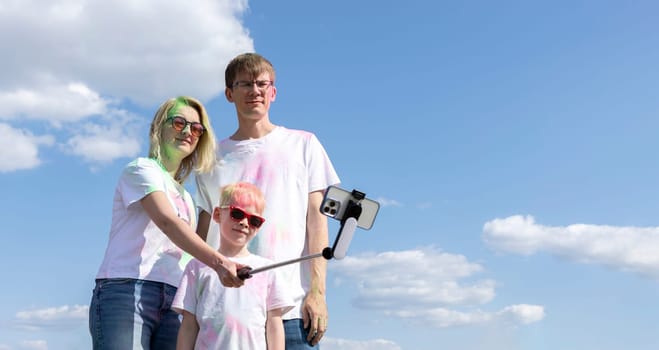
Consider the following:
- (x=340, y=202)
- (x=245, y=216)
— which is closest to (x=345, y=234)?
(x=340, y=202)

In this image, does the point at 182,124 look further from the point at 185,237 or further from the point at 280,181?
the point at 185,237

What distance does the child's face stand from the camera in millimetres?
4984

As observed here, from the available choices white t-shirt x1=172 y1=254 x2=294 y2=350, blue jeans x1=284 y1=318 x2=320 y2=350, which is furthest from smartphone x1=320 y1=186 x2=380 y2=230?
blue jeans x1=284 y1=318 x2=320 y2=350

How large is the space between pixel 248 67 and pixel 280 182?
924 millimetres

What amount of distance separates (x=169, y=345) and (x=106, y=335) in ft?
1.33

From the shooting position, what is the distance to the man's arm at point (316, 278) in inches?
206

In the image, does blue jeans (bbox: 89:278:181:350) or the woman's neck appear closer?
blue jeans (bbox: 89:278:181:350)

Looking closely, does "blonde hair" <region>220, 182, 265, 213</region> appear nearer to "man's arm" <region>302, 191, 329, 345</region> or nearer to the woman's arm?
the woman's arm

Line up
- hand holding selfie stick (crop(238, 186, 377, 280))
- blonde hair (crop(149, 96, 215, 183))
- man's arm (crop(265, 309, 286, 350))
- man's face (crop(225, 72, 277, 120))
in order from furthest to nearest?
man's face (crop(225, 72, 277, 120)) < blonde hair (crop(149, 96, 215, 183)) < man's arm (crop(265, 309, 286, 350)) < hand holding selfie stick (crop(238, 186, 377, 280))

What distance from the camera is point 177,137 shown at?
5391mm

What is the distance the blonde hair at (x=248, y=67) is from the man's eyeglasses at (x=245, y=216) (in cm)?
119

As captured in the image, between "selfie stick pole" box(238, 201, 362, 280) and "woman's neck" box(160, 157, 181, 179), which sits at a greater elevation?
"woman's neck" box(160, 157, 181, 179)

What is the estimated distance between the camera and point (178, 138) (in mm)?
5395

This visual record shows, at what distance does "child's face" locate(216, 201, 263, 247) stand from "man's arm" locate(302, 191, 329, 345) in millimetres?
611
